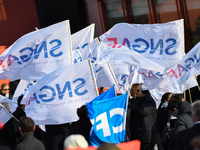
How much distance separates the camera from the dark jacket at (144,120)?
943 centimetres

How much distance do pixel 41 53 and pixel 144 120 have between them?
260 cm

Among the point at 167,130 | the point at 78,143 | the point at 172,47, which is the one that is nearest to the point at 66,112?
the point at 167,130

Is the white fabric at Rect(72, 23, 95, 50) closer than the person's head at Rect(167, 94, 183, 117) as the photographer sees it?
No

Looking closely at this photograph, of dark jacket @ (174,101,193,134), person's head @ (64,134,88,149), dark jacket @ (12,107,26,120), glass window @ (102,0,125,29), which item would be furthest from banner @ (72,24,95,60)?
person's head @ (64,134,88,149)

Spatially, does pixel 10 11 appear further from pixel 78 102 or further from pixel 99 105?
pixel 99 105

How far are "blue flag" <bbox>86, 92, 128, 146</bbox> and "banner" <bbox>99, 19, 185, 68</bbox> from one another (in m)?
3.17

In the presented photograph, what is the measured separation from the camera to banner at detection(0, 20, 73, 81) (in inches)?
397

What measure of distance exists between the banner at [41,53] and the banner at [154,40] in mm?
1574

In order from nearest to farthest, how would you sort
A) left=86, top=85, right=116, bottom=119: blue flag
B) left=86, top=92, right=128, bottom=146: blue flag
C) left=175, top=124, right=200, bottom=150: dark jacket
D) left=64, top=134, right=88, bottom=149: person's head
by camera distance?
left=64, top=134, right=88, bottom=149: person's head
left=175, top=124, right=200, bottom=150: dark jacket
left=86, top=92, right=128, bottom=146: blue flag
left=86, top=85, right=116, bottom=119: blue flag

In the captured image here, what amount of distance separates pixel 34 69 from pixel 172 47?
3175mm

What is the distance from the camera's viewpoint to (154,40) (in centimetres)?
1128

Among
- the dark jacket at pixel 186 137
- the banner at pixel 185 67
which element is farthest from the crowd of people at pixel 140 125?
the dark jacket at pixel 186 137

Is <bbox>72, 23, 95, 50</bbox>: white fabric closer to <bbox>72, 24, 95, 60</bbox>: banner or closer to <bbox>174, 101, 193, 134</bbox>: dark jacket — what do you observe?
<bbox>72, 24, 95, 60</bbox>: banner

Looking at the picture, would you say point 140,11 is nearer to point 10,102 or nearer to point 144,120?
point 10,102
